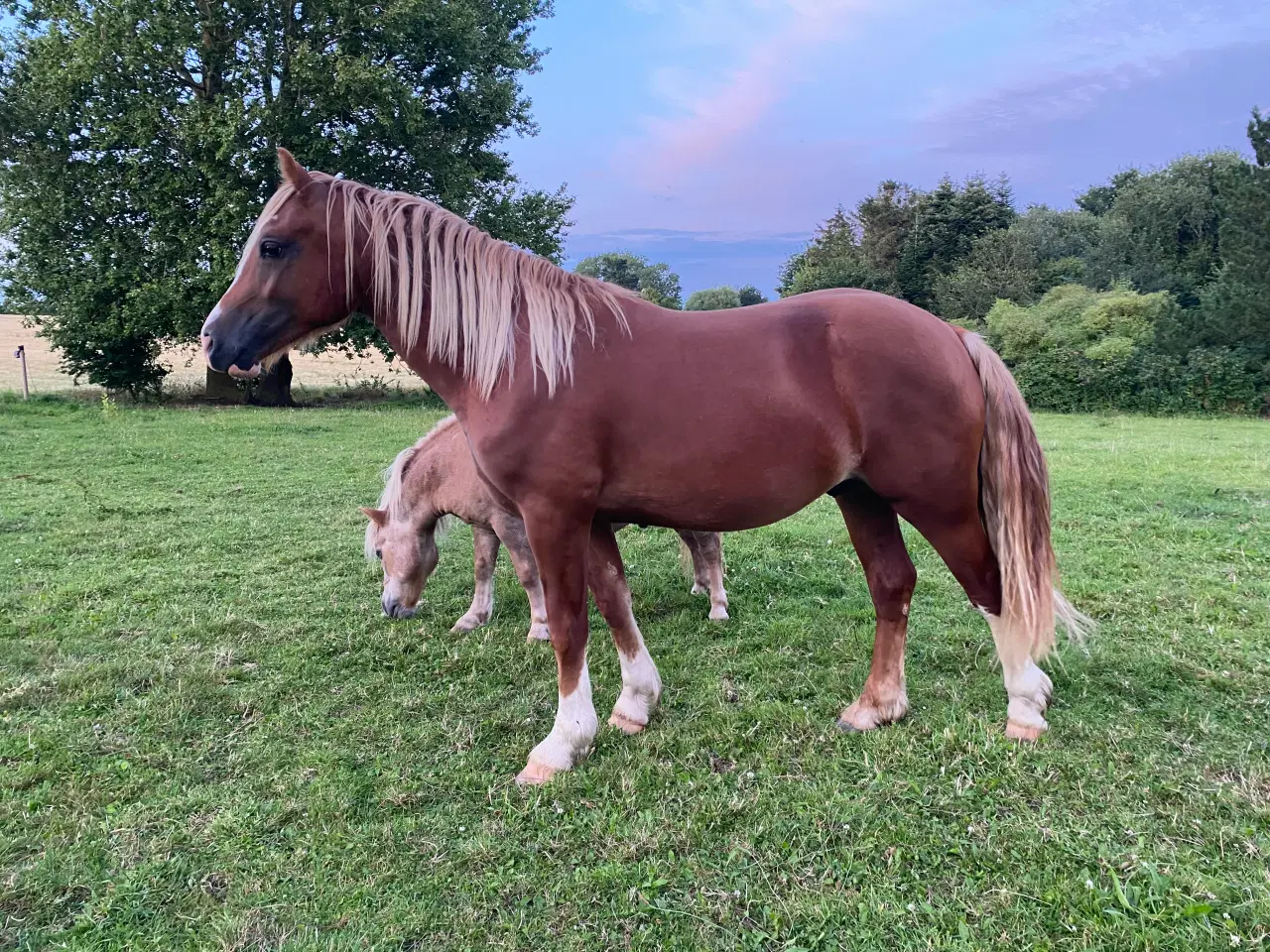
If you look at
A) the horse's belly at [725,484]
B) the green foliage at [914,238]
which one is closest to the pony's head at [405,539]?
the horse's belly at [725,484]

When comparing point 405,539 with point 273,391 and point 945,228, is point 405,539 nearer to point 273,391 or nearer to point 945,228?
point 273,391

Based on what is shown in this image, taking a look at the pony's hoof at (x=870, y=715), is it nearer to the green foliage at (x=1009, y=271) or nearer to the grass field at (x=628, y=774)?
the grass field at (x=628, y=774)

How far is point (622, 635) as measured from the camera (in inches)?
124

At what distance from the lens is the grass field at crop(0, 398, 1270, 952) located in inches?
78.2

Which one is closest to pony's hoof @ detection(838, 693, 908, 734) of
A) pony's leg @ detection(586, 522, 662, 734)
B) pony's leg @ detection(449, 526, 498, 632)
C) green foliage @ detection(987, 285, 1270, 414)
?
pony's leg @ detection(586, 522, 662, 734)

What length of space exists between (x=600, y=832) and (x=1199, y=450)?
1246cm

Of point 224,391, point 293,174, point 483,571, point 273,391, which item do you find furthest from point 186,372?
point 293,174

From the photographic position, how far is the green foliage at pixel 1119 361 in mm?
17703

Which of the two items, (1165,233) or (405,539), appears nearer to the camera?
(405,539)

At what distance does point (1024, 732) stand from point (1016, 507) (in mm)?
934

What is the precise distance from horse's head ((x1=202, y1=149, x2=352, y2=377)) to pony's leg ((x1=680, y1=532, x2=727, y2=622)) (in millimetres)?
2669

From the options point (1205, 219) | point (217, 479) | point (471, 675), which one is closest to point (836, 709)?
point (471, 675)

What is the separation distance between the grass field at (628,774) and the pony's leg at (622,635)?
0.15 m

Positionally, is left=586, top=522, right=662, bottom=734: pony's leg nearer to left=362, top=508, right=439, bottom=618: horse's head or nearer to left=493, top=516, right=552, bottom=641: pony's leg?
left=493, top=516, right=552, bottom=641: pony's leg
